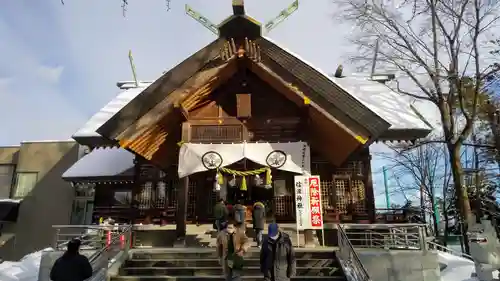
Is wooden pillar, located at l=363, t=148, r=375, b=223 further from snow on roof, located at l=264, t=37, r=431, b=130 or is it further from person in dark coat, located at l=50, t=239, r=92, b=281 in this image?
person in dark coat, located at l=50, t=239, r=92, b=281

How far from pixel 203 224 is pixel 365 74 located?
40.5 feet

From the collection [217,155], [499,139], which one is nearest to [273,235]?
[217,155]

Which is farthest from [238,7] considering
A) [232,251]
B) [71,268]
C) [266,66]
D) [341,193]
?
[71,268]

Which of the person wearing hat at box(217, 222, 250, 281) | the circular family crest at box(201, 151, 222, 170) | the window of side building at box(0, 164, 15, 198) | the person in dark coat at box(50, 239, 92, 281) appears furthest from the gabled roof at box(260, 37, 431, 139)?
the window of side building at box(0, 164, 15, 198)

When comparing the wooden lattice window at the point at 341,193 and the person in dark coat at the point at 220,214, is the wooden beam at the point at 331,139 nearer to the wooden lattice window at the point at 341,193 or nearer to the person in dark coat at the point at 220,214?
the wooden lattice window at the point at 341,193

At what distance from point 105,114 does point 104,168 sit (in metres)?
3.82

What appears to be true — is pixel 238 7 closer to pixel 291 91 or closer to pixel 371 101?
pixel 291 91

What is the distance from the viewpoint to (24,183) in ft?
92.9

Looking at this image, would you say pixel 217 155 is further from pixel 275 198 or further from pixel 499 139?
pixel 499 139

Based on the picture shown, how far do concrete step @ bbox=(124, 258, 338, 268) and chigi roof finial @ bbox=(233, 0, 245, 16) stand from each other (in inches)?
293

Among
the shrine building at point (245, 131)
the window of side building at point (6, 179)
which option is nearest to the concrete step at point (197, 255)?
the shrine building at point (245, 131)

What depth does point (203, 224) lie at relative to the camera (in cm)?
1512

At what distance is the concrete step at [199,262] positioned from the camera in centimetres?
1031

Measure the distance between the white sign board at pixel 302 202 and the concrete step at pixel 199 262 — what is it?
1.96 metres
